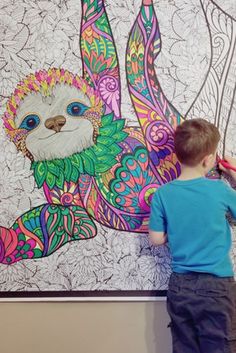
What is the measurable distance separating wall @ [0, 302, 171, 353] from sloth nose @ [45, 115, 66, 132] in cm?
57

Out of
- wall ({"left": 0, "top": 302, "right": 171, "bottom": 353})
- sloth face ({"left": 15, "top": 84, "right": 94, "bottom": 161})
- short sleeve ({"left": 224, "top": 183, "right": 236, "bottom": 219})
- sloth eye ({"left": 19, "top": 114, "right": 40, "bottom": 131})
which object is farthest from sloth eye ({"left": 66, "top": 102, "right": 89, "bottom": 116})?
wall ({"left": 0, "top": 302, "right": 171, "bottom": 353})

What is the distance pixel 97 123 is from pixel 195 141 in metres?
0.34

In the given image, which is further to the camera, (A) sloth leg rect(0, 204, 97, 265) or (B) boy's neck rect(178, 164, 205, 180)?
(A) sloth leg rect(0, 204, 97, 265)

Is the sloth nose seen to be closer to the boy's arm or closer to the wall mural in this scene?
the wall mural

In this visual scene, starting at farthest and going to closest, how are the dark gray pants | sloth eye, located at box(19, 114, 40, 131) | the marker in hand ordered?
1. sloth eye, located at box(19, 114, 40, 131)
2. the marker in hand
3. the dark gray pants

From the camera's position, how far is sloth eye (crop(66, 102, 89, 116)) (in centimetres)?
130

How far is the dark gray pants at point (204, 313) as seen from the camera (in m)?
1.08

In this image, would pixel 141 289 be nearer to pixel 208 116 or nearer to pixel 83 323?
pixel 83 323

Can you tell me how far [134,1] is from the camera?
1.27 metres

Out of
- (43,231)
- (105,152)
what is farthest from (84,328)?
(105,152)

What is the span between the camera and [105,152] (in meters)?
1.29

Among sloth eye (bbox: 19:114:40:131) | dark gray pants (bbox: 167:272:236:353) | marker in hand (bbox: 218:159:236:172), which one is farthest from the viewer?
sloth eye (bbox: 19:114:40:131)

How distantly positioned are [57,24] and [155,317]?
3.24 ft

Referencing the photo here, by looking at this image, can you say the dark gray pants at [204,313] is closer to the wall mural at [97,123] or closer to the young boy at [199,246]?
the young boy at [199,246]
